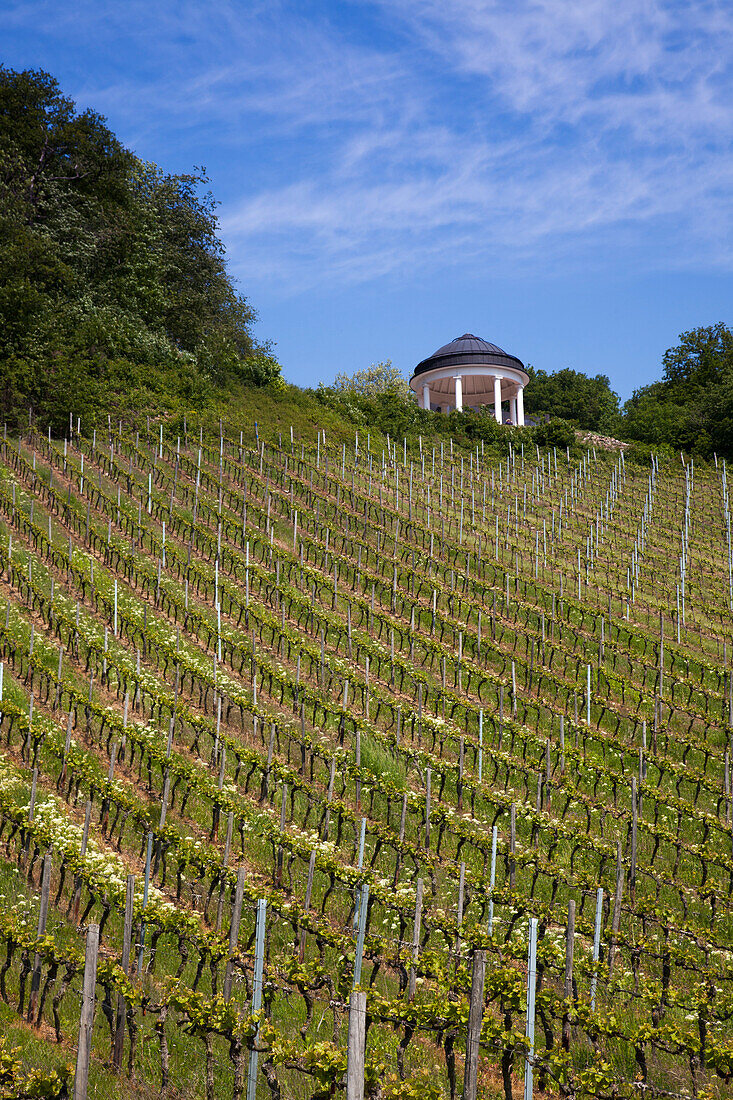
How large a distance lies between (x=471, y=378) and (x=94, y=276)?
82.6ft

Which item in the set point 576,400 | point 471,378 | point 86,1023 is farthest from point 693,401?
point 86,1023

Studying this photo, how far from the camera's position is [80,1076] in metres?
6.54

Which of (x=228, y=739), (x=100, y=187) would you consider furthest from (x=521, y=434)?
(x=228, y=739)

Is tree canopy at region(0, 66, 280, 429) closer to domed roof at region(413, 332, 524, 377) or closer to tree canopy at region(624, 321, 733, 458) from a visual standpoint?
domed roof at region(413, 332, 524, 377)

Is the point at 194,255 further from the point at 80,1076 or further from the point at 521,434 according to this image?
the point at 80,1076

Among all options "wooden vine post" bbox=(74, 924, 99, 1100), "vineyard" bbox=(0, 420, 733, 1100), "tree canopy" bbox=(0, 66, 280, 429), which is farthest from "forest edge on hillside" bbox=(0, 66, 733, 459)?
"wooden vine post" bbox=(74, 924, 99, 1100)

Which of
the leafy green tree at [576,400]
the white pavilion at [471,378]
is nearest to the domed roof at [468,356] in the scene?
the white pavilion at [471,378]

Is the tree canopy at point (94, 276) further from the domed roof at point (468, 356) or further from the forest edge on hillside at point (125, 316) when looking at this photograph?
the domed roof at point (468, 356)

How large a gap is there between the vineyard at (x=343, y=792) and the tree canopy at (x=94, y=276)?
12.4 feet

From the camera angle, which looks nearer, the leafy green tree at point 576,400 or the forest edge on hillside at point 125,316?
the forest edge on hillside at point 125,316

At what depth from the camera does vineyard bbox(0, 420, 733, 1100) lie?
8.10m

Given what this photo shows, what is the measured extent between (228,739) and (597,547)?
67.9 ft

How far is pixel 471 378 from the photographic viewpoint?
56.5m

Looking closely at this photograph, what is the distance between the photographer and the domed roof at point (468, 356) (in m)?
53.3
